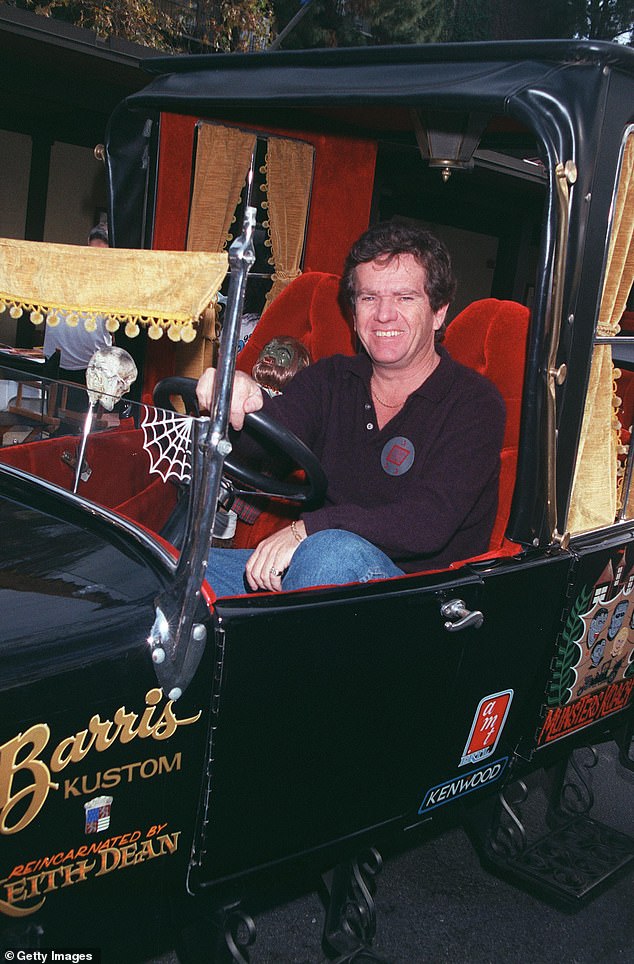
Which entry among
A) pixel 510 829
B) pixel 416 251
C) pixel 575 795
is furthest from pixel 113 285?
pixel 575 795

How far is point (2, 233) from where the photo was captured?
10.6 m

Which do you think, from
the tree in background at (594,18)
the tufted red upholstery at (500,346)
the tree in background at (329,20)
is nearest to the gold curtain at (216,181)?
the tree in background at (329,20)

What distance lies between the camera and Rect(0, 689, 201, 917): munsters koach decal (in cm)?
130

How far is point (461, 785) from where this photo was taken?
2.12 meters

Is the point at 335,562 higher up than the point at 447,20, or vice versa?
the point at 447,20

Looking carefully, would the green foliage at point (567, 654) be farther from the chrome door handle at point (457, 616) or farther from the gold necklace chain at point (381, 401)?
the gold necklace chain at point (381, 401)

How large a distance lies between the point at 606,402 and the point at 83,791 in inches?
57.1

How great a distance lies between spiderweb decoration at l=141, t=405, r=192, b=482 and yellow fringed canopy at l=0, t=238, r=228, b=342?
186 mm

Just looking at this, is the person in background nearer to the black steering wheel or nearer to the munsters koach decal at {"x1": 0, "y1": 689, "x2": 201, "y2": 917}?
the black steering wheel

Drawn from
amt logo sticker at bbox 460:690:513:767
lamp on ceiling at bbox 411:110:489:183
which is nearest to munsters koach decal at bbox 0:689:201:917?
amt logo sticker at bbox 460:690:513:767

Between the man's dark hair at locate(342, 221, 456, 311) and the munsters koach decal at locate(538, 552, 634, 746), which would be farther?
the man's dark hair at locate(342, 221, 456, 311)

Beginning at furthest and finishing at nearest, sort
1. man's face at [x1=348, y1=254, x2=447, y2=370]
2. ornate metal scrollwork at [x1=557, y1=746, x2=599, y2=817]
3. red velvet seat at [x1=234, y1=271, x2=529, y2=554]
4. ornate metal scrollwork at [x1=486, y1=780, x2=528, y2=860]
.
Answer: ornate metal scrollwork at [x1=557, y1=746, x2=599, y2=817], ornate metal scrollwork at [x1=486, y1=780, x2=528, y2=860], red velvet seat at [x1=234, y1=271, x2=529, y2=554], man's face at [x1=348, y1=254, x2=447, y2=370]

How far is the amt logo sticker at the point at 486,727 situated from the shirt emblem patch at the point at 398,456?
601 mm

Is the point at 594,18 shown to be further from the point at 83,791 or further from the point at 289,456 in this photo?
the point at 83,791
